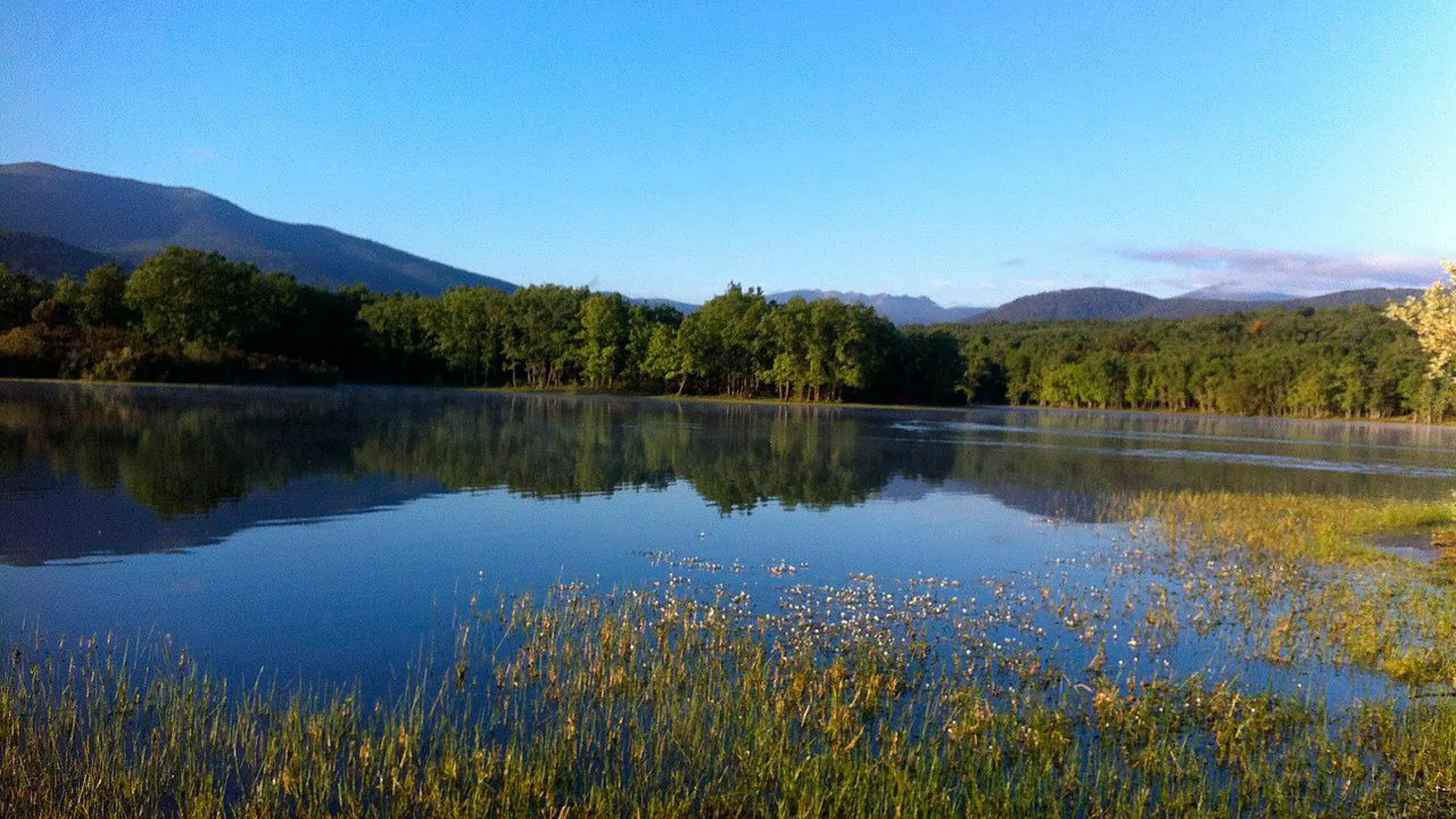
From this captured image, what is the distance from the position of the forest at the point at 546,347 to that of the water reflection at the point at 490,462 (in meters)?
21.6

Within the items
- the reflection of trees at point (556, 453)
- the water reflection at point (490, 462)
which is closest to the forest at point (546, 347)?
the water reflection at point (490, 462)

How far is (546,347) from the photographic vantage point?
422 feet

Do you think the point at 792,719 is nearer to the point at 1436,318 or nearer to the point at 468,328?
the point at 1436,318

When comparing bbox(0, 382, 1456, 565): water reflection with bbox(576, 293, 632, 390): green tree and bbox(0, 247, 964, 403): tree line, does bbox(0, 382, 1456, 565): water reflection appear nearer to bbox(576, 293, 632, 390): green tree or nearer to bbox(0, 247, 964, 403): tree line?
bbox(0, 247, 964, 403): tree line

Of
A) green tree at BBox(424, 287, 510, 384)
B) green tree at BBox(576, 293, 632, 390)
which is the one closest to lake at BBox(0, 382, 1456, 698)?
green tree at BBox(576, 293, 632, 390)

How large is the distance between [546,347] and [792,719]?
12172 centimetres

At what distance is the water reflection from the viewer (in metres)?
22.9

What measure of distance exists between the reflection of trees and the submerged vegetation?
13.5 m

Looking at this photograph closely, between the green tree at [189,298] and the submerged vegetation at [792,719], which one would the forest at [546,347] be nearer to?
the green tree at [189,298]

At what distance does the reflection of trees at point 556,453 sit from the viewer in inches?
1180

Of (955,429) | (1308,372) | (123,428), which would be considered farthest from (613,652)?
(1308,372)

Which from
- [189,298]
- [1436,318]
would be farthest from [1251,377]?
[1436,318]

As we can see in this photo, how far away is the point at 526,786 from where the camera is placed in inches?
310

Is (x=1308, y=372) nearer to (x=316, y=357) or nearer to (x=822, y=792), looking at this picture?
(x=316, y=357)
